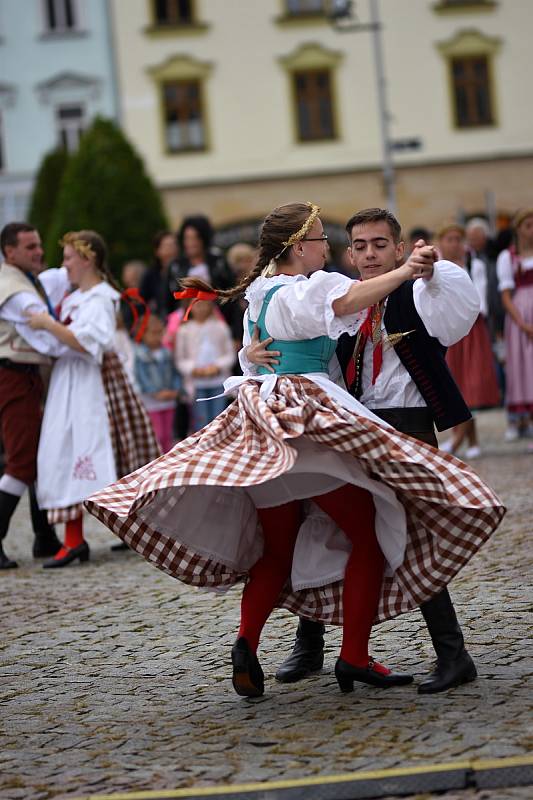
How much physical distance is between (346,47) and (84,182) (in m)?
10.4

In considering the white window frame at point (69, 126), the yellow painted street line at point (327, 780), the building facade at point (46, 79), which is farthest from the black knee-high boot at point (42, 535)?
the white window frame at point (69, 126)

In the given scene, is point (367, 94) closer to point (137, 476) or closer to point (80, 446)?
point (80, 446)

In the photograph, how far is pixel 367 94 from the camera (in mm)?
38469

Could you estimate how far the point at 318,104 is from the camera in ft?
127

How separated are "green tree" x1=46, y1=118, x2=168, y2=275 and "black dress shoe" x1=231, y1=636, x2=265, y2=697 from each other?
25719mm

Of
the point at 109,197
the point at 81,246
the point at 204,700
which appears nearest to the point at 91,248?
the point at 81,246

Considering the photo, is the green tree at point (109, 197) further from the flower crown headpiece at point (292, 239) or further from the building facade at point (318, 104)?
the flower crown headpiece at point (292, 239)

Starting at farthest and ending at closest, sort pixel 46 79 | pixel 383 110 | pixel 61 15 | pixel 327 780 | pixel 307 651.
Answer: 1. pixel 46 79
2. pixel 61 15
3. pixel 383 110
4. pixel 307 651
5. pixel 327 780

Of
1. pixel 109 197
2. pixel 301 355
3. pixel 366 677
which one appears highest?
pixel 109 197

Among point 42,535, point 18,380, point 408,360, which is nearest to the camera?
point 408,360

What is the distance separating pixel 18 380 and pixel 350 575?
175 inches

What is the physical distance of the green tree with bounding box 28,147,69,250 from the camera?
115 feet

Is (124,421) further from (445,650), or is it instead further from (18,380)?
(445,650)

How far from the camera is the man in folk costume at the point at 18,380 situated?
358 inches
